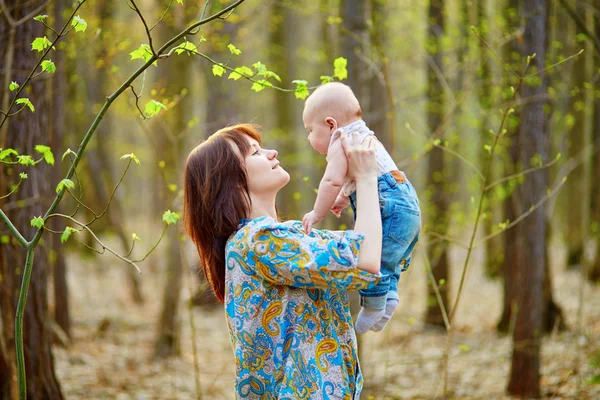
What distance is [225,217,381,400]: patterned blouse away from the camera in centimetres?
200

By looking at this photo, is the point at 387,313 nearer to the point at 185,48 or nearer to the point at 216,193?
the point at 216,193

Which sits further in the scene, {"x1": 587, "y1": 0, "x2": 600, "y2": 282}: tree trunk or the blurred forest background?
{"x1": 587, "y1": 0, "x2": 600, "y2": 282}: tree trunk

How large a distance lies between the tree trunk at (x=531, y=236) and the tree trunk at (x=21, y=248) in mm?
3613

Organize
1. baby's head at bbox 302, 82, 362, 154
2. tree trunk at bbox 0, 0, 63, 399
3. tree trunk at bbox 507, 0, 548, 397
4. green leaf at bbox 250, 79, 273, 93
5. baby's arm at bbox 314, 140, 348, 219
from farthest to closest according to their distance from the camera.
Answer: tree trunk at bbox 507, 0, 548, 397 → tree trunk at bbox 0, 0, 63, 399 → green leaf at bbox 250, 79, 273, 93 → baby's head at bbox 302, 82, 362, 154 → baby's arm at bbox 314, 140, 348, 219

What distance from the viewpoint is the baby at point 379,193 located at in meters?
2.08

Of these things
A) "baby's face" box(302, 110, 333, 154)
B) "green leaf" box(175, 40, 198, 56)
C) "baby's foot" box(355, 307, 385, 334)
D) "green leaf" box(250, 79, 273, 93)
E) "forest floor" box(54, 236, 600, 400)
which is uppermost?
"green leaf" box(175, 40, 198, 56)

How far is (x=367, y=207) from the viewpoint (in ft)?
6.41

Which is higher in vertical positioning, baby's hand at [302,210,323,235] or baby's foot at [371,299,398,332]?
baby's hand at [302,210,323,235]

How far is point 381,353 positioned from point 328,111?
204 inches

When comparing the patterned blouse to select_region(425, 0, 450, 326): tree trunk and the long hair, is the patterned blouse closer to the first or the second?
the long hair

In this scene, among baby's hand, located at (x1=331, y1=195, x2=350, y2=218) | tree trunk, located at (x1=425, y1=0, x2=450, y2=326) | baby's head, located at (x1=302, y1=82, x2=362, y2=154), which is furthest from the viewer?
tree trunk, located at (x1=425, y1=0, x2=450, y2=326)

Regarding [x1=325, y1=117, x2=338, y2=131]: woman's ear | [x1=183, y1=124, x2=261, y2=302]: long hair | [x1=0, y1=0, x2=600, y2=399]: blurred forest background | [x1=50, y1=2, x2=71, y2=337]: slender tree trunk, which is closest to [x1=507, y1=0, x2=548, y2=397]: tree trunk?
[x1=0, y1=0, x2=600, y2=399]: blurred forest background

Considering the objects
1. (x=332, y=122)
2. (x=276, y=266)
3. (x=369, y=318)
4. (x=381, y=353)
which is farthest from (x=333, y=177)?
(x=381, y=353)

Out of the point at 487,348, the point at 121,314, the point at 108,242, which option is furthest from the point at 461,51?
the point at 108,242
